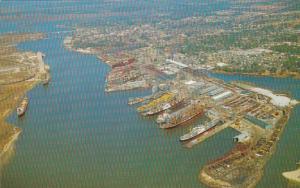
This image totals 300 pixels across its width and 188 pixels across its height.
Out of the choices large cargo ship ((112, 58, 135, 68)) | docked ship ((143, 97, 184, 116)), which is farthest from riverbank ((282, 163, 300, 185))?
large cargo ship ((112, 58, 135, 68))

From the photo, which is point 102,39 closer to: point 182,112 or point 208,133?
point 182,112

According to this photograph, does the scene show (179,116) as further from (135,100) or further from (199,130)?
(135,100)

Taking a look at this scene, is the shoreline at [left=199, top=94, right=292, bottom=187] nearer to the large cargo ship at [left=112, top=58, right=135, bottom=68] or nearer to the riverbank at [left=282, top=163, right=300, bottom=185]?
the riverbank at [left=282, top=163, right=300, bottom=185]

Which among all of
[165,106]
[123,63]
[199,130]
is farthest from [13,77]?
[199,130]

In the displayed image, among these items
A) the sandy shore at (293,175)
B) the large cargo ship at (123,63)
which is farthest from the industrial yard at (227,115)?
the large cargo ship at (123,63)

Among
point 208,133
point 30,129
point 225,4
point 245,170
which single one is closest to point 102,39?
point 225,4
